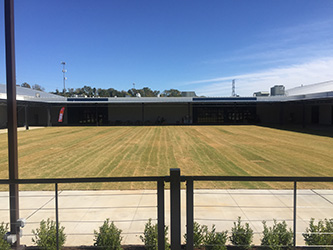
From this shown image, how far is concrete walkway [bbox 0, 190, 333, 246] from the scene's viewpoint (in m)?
4.72

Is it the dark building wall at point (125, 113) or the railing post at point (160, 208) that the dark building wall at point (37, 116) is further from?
the railing post at point (160, 208)

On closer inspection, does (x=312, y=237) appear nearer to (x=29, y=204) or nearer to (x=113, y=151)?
(x=29, y=204)

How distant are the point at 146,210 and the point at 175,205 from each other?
3.50 metres

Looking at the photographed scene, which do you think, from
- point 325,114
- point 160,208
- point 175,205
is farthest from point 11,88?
point 325,114

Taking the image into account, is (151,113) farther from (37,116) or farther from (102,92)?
(102,92)

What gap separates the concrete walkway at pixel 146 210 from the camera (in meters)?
4.72

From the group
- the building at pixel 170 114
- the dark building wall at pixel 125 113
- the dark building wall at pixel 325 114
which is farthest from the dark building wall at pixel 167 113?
the dark building wall at pixel 325 114

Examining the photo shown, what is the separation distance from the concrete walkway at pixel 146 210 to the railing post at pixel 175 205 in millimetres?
1862

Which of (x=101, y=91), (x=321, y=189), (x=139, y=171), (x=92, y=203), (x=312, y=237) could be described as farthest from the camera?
(x=101, y=91)

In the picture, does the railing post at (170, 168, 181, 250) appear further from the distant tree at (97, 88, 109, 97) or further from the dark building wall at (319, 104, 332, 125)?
the distant tree at (97, 88, 109, 97)

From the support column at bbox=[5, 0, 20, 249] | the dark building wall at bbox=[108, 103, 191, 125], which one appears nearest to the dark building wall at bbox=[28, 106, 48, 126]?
the dark building wall at bbox=[108, 103, 191, 125]

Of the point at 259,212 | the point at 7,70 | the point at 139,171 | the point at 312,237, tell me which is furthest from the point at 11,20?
the point at 139,171

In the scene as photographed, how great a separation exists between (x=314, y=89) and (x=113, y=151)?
40400mm

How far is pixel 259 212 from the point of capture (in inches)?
218
